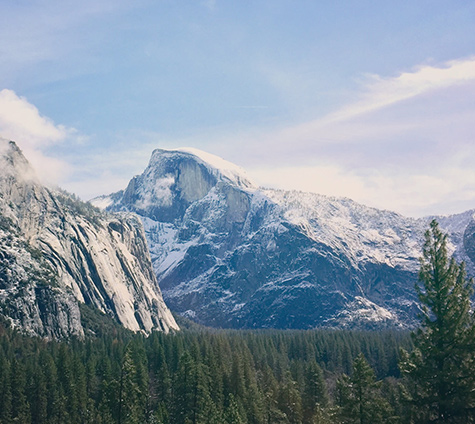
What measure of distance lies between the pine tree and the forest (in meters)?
0.07

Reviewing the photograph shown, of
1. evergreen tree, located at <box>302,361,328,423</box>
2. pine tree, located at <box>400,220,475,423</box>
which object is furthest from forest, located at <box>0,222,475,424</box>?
evergreen tree, located at <box>302,361,328,423</box>

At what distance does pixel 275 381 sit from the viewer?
97.1 meters

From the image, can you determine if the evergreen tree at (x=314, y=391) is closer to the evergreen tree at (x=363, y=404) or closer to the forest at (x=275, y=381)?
the forest at (x=275, y=381)

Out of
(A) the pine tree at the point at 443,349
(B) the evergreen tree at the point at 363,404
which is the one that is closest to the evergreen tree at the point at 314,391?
(B) the evergreen tree at the point at 363,404

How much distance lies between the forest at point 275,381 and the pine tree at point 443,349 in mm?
67

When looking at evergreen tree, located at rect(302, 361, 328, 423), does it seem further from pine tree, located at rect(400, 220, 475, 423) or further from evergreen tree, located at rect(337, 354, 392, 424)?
pine tree, located at rect(400, 220, 475, 423)

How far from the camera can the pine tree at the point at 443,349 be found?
3391 centimetres

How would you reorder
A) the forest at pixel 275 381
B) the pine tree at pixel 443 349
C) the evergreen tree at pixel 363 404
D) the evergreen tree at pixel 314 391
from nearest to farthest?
the pine tree at pixel 443 349
the forest at pixel 275 381
the evergreen tree at pixel 363 404
the evergreen tree at pixel 314 391

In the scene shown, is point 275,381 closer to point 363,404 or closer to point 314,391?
point 314,391

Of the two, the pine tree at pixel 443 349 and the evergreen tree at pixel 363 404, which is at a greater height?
the pine tree at pixel 443 349

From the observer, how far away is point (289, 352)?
18550 cm

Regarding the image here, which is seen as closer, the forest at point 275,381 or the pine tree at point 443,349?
the pine tree at point 443,349

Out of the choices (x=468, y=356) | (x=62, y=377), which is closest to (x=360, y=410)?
(x=468, y=356)

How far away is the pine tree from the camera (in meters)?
33.9
